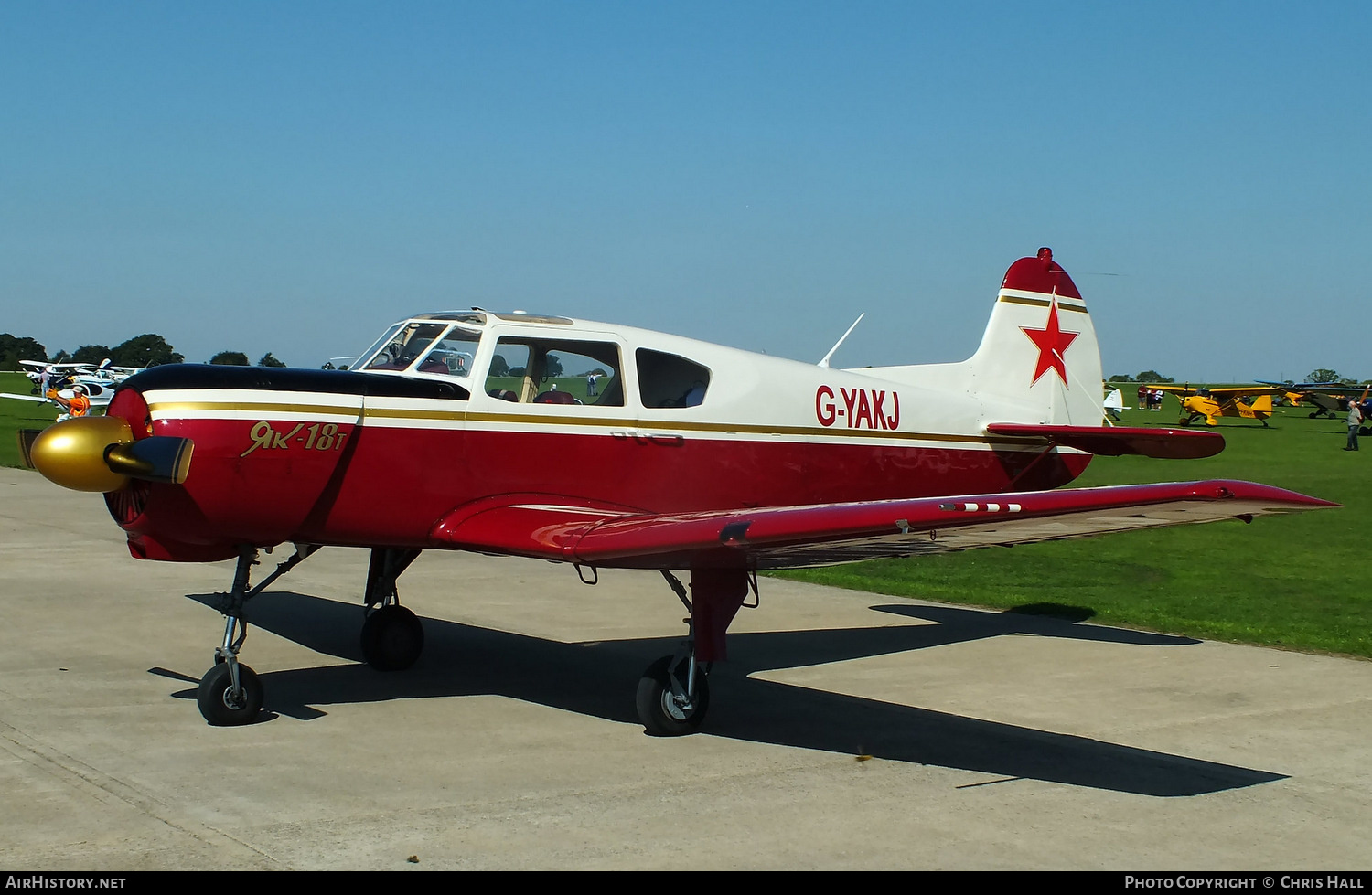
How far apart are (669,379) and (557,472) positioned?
102 centimetres

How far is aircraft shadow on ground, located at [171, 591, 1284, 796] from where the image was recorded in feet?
20.3

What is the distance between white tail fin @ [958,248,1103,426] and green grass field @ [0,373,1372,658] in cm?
148

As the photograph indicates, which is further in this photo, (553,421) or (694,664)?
(553,421)

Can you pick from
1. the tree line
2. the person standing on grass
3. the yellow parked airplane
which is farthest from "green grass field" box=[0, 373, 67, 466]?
the yellow parked airplane

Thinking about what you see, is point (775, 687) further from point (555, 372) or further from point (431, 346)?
point (431, 346)

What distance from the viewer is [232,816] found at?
201 inches

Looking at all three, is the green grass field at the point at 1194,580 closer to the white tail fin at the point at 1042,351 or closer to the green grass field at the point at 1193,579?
the green grass field at the point at 1193,579

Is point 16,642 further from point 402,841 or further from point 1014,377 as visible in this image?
point 1014,377

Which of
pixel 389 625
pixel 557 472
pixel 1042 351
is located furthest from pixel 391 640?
pixel 1042 351

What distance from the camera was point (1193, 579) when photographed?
Result: 12.9 metres

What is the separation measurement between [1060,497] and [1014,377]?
475 cm

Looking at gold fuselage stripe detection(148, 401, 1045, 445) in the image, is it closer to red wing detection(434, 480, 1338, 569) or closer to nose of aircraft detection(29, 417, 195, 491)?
nose of aircraft detection(29, 417, 195, 491)

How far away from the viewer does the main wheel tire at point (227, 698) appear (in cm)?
669

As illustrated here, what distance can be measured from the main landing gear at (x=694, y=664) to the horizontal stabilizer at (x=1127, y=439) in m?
3.60
